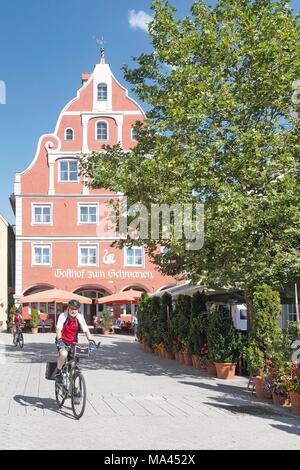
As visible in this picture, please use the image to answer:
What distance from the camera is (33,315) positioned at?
1506 inches

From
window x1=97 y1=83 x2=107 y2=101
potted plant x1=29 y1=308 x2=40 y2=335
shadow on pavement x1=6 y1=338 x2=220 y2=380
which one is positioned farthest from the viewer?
window x1=97 y1=83 x2=107 y2=101

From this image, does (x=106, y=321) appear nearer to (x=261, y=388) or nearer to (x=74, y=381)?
(x=261, y=388)

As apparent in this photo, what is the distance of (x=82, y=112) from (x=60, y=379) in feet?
114

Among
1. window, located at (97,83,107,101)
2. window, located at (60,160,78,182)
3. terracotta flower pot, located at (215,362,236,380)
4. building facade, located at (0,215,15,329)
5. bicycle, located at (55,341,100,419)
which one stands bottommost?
terracotta flower pot, located at (215,362,236,380)

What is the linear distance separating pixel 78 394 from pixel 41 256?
34128mm

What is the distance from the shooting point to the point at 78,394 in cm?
931

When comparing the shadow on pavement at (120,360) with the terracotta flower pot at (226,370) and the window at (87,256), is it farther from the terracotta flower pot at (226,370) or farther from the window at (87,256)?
the window at (87,256)

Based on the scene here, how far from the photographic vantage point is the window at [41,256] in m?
42.8

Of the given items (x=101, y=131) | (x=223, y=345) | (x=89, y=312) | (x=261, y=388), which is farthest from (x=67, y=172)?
(x=261, y=388)

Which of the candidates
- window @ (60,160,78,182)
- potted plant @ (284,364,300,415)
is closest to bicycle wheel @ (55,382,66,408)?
potted plant @ (284,364,300,415)

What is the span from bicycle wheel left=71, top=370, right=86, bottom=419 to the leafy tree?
17.3 feet

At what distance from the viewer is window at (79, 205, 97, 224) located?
141 ft

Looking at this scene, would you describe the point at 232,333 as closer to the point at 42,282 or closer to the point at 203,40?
the point at 203,40

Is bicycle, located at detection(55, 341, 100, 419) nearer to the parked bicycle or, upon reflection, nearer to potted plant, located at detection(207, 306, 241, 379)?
the parked bicycle
